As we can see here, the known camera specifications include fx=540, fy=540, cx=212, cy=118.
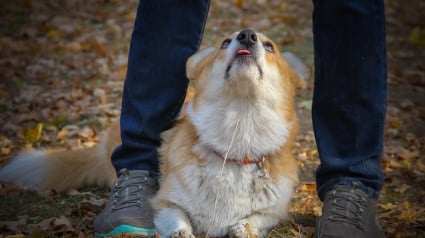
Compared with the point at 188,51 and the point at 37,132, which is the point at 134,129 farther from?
the point at 37,132

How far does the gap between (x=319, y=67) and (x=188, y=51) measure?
65 centimetres

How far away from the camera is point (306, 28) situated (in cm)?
741

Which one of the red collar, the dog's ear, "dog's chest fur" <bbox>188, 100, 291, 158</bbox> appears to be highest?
the dog's ear

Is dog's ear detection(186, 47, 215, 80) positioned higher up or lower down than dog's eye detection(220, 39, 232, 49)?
lower down

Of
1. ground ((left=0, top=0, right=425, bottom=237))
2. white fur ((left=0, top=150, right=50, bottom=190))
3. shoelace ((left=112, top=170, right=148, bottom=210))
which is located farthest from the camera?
white fur ((left=0, top=150, right=50, bottom=190))

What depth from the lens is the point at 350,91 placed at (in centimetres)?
236

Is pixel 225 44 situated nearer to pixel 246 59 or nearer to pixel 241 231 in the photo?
pixel 246 59

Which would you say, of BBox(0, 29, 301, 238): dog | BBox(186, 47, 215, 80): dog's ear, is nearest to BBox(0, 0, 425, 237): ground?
BBox(0, 29, 301, 238): dog

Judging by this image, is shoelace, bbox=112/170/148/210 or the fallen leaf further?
the fallen leaf

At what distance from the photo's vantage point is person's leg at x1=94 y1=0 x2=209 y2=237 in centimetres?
255

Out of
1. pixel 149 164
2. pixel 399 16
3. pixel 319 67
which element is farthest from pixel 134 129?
pixel 399 16

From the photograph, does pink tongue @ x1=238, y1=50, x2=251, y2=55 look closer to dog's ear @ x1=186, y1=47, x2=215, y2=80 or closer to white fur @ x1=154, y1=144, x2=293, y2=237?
dog's ear @ x1=186, y1=47, x2=215, y2=80

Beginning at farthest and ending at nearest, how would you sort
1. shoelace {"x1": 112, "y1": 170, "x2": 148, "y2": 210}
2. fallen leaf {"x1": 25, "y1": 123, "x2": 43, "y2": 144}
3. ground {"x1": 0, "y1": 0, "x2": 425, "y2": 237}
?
fallen leaf {"x1": 25, "y1": 123, "x2": 43, "y2": 144} < ground {"x1": 0, "y1": 0, "x2": 425, "y2": 237} < shoelace {"x1": 112, "y1": 170, "x2": 148, "y2": 210}

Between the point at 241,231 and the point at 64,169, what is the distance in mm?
1336
